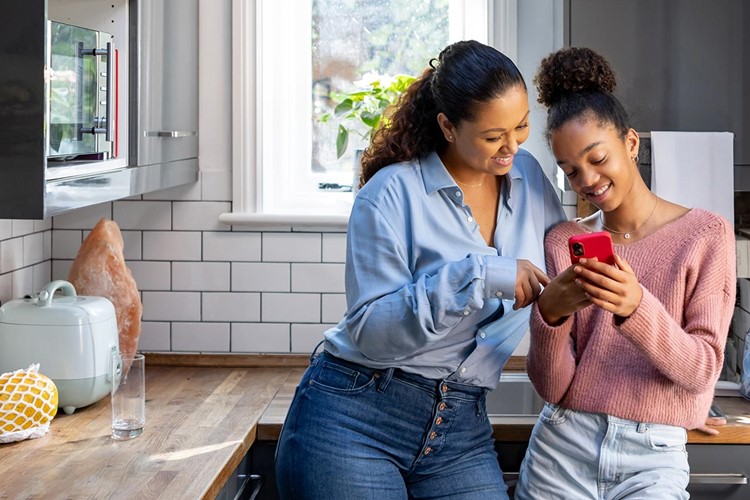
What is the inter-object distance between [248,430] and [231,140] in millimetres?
1034

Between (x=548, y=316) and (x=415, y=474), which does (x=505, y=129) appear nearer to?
(x=548, y=316)

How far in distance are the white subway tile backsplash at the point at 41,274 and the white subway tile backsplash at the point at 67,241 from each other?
0.06m

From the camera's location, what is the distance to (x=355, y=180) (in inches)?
122

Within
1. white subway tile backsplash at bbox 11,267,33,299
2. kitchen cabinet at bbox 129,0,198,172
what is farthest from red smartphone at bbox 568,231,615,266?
white subway tile backsplash at bbox 11,267,33,299

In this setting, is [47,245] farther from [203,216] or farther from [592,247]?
[592,247]

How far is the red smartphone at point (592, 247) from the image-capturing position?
172 centimetres

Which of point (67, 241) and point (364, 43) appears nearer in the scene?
point (67, 241)

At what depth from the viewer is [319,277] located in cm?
310

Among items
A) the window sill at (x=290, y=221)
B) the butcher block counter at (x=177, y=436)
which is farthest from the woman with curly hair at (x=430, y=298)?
the window sill at (x=290, y=221)

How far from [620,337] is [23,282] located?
5.71 feet

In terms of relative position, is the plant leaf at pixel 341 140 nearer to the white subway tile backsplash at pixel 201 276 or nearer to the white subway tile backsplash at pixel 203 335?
the white subway tile backsplash at pixel 201 276

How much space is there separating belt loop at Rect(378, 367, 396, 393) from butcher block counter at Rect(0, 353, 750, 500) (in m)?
0.37

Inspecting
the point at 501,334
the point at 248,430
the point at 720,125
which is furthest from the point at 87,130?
the point at 720,125

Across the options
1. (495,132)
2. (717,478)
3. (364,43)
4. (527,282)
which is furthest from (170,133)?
(717,478)
